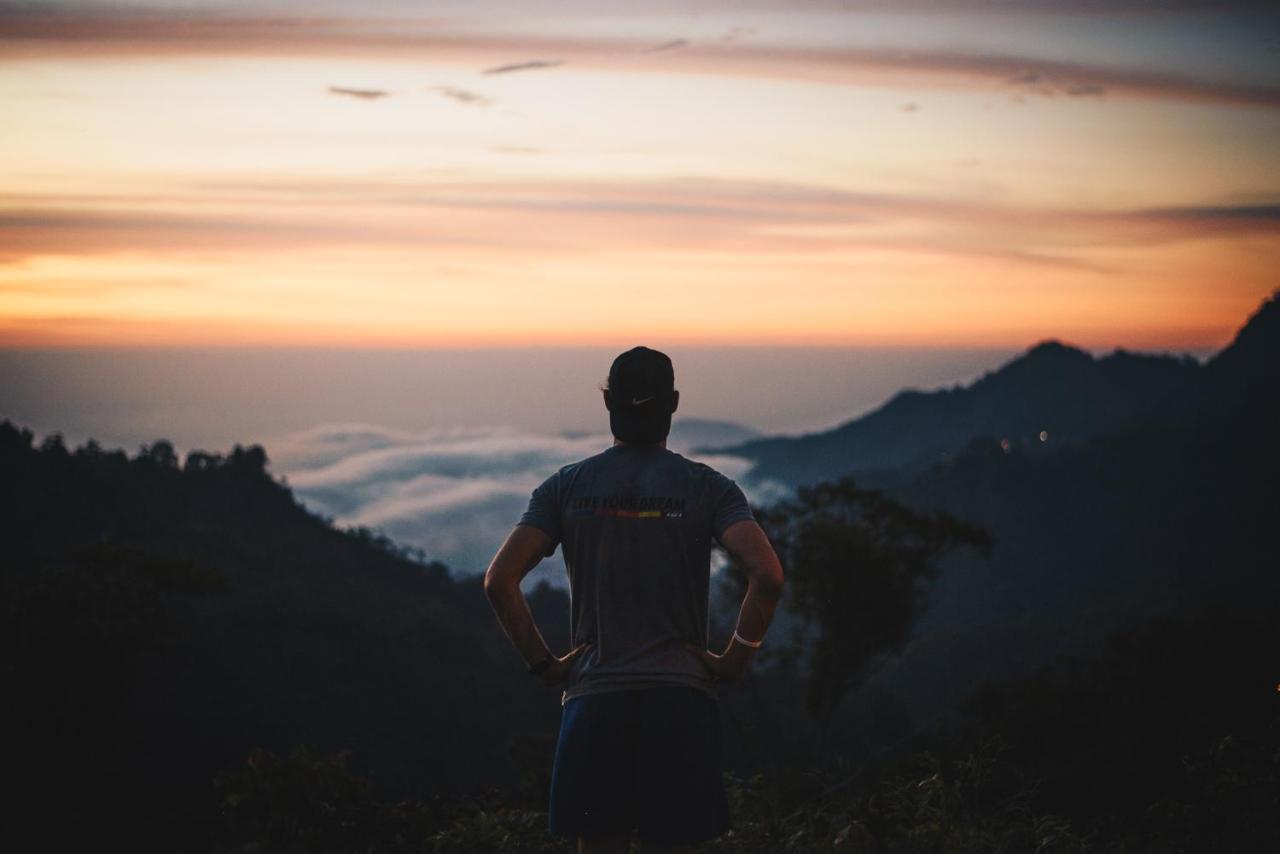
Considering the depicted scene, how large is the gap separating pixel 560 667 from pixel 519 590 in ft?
1.20

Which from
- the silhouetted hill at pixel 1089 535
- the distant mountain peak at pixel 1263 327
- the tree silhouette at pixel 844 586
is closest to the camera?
the tree silhouette at pixel 844 586

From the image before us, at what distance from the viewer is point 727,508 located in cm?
392

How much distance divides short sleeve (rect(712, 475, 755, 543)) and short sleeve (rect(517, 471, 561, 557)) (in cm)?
59

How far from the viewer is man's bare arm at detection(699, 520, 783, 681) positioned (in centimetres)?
375

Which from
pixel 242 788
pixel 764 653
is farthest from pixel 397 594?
pixel 242 788

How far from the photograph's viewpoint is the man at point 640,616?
12.7 ft

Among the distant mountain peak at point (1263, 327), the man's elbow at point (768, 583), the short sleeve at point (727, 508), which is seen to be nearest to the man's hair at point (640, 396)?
the short sleeve at point (727, 508)

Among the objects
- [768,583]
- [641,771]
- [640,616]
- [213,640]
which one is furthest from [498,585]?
[213,640]

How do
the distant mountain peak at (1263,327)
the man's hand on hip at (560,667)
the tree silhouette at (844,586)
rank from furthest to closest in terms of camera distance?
the distant mountain peak at (1263,327), the tree silhouette at (844,586), the man's hand on hip at (560,667)

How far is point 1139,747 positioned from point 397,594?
157 ft

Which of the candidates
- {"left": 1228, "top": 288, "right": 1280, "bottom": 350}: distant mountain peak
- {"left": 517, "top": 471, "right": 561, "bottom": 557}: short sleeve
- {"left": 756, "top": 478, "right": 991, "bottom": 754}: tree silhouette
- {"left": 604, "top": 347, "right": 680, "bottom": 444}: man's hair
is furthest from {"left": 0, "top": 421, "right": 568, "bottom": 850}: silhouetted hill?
{"left": 1228, "top": 288, "right": 1280, "bottom": 350}: distant mountain peak

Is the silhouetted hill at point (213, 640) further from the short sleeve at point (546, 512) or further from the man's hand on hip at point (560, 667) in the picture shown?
the short sleeve at point (546, 512)

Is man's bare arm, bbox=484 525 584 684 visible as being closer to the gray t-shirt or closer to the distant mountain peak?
the gray t-shirt

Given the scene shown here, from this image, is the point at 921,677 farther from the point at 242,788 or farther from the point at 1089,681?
the point at 242,788
